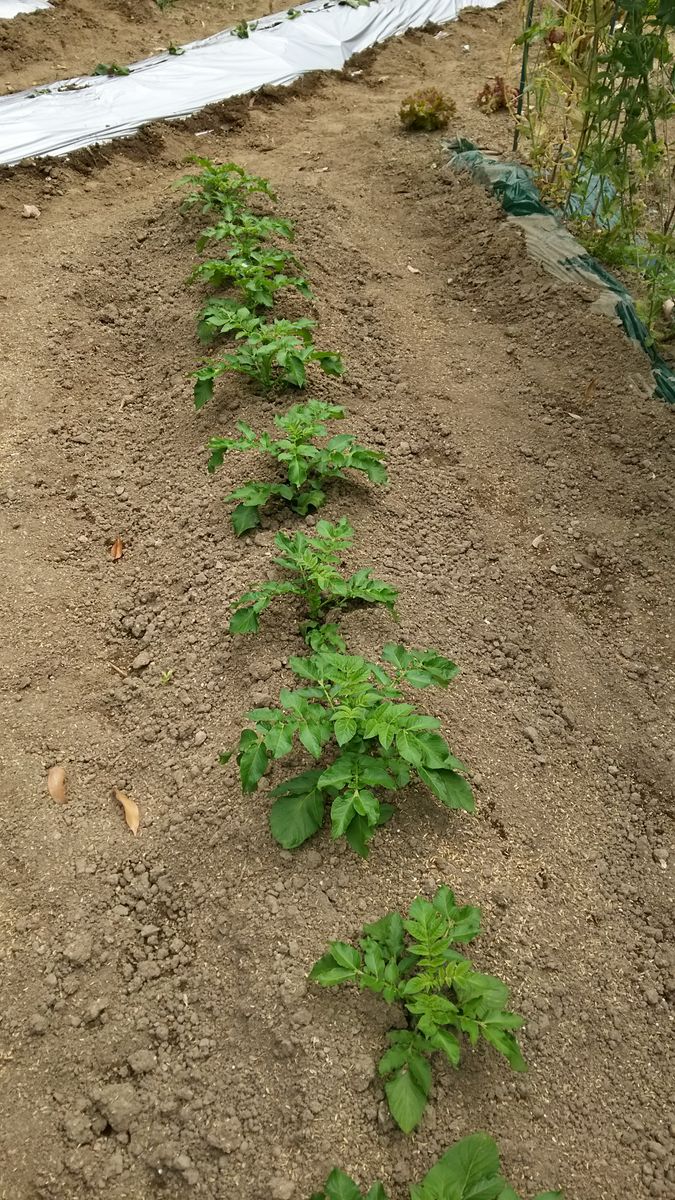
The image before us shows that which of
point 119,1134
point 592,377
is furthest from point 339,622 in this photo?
point 592,377

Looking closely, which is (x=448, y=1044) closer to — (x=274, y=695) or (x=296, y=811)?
(x=296, y=811)

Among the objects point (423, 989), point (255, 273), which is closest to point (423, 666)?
point (423, 989)

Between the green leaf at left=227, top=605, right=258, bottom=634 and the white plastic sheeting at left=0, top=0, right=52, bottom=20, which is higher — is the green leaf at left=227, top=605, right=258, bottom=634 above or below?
below

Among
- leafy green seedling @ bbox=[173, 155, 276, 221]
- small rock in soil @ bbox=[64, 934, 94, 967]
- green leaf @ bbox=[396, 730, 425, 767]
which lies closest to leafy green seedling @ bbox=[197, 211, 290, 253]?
leafy green seedling @ bbox=[173, 155, 276, 221]

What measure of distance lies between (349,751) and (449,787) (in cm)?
29

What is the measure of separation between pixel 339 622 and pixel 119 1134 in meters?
1.47

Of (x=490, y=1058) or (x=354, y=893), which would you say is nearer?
(x=490, y=1058)

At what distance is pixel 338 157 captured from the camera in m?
5.70

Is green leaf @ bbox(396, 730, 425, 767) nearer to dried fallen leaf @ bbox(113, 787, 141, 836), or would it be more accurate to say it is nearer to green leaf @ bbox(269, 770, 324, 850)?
green leaf @ bbox(269, 770, 324, 850)

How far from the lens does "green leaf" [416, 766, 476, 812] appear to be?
1978 mm

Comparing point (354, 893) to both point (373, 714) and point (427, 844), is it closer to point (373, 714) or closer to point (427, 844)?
point (427, 844)

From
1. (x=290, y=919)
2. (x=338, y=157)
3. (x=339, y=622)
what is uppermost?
(x=338, y=157)

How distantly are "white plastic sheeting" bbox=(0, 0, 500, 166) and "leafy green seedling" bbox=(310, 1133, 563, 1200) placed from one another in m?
6.20

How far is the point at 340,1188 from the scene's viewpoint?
1.44m
